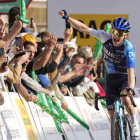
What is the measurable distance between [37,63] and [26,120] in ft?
3.27

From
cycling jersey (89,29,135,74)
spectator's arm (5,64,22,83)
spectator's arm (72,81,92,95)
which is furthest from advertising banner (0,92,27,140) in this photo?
spectator's arm (72,81,92,95)

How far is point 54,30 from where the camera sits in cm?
1307

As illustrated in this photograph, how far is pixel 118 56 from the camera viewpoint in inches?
279

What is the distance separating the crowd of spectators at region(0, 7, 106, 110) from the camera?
5949 millimetres

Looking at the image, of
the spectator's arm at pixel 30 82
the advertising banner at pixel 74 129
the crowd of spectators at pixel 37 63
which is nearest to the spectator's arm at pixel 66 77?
the crowd of spectators at pixel 37 63

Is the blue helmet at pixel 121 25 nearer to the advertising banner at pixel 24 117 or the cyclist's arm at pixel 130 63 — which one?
the cyclist's arm at pixel 130 63

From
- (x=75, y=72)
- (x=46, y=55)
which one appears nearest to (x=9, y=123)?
(x=46, y=55)

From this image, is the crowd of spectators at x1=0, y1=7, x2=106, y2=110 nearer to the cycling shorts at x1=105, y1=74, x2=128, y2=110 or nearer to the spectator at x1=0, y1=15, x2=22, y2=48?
the spectator at x1=0, y1=15, x2=22, y2=48

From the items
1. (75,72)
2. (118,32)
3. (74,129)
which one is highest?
(118,32)

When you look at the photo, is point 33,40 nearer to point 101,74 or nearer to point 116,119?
point 116,119

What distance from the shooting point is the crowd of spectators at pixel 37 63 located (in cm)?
595

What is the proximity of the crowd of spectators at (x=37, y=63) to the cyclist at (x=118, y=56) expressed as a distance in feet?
2.22

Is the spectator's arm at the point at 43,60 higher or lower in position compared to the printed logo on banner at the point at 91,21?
higher

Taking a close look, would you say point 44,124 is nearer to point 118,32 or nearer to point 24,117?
point 24,117
